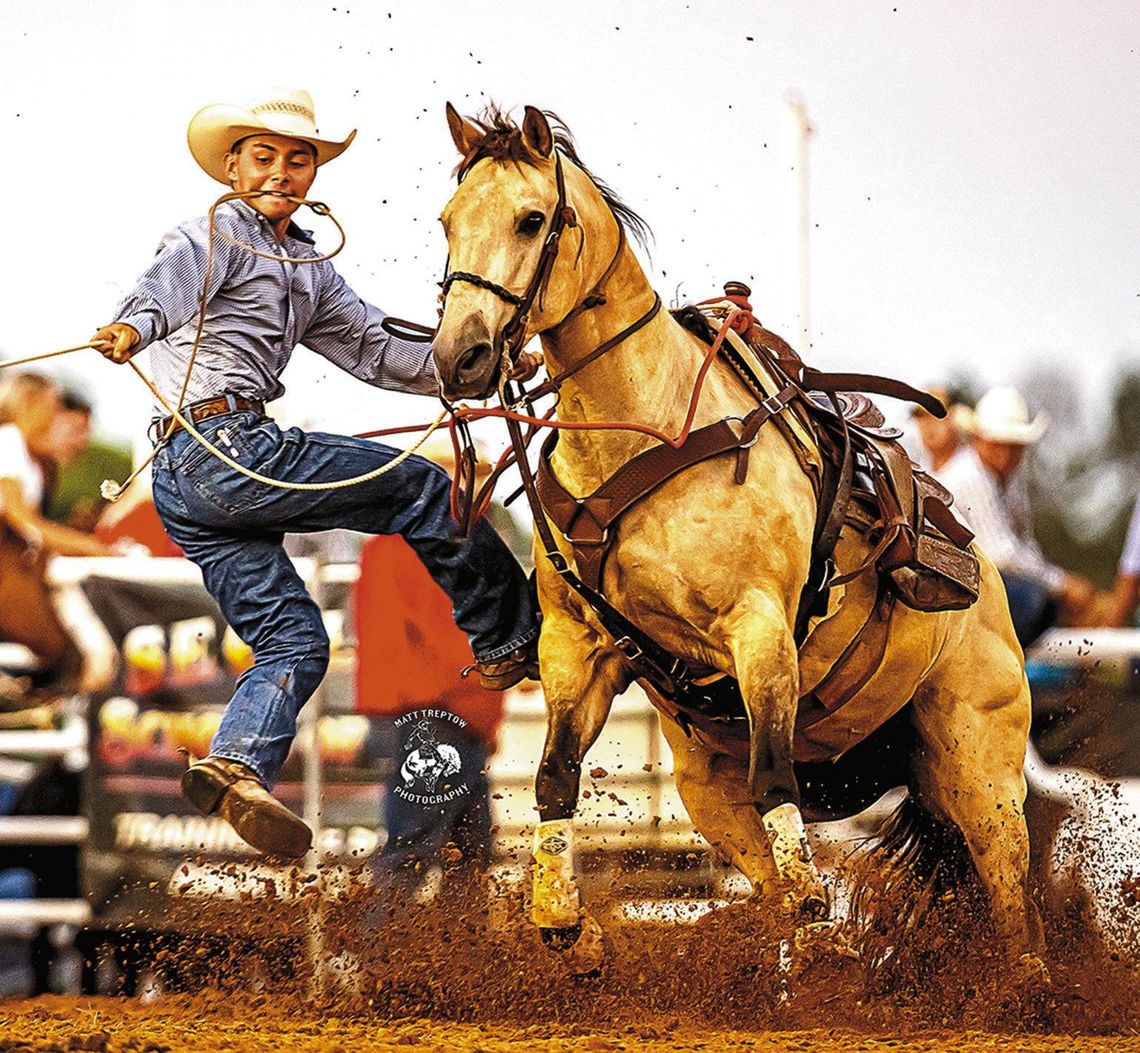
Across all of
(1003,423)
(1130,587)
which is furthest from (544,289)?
(1003,423)

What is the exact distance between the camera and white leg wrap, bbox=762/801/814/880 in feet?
13.8

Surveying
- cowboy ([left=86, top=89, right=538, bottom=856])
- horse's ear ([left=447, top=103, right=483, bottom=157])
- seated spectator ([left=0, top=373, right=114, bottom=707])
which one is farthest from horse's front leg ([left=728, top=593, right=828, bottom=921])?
seated spectator ([left=0, top=373, right=114, bottom=707])

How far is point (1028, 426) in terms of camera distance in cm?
819

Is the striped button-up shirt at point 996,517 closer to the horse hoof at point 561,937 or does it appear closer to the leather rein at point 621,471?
the leather rein at point 621,471

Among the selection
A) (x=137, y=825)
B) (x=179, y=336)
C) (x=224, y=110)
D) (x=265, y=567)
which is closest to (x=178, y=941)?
(x=137, y=825)

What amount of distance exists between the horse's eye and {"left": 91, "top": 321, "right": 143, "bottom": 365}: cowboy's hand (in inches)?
41.6

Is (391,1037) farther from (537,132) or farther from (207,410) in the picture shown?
(537,132)

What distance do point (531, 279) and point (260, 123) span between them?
3.81 feet

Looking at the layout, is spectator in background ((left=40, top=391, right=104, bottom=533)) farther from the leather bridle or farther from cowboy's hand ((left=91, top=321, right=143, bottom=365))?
the leather bridle

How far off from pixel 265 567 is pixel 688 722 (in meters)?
1.25

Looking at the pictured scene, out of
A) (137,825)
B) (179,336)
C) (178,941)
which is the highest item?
(179,336)

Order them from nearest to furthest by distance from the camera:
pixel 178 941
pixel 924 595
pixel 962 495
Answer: pixel 924 595, pixel 178 941, pixel 962 495

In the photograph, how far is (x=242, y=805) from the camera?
176 inches

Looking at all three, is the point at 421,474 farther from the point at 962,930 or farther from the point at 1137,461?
the point at 1137,461
